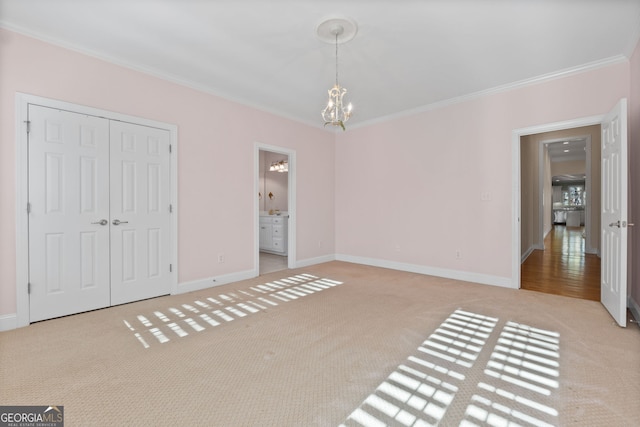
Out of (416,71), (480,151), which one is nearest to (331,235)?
(480,151)

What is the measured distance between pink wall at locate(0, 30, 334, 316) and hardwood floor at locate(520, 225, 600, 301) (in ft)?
11.8

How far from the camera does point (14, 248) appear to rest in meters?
2.59

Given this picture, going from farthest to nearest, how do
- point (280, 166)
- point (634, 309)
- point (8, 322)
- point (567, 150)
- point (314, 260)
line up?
point (567, 150)
point (280, 166)
point (314, 260)
point (634, 309)
point (8, 322)

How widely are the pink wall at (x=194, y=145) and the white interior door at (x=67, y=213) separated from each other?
0.16m

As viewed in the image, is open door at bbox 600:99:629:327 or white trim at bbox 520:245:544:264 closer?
open door at bbox 600:99:629:327

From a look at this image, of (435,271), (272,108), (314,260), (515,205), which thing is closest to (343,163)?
(272,108)

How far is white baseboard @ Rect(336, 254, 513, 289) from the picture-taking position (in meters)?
3.96

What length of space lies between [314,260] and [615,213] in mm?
4168

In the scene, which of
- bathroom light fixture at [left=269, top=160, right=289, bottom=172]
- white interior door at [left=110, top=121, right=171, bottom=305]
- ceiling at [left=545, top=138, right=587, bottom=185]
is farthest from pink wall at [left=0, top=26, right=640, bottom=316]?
ceiling at [left=545, top=138, right=587, bottom=185]

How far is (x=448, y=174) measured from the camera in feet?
14.7

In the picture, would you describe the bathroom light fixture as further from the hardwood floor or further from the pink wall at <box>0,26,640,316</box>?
the hardwood floor

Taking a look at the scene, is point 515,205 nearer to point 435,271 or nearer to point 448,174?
point 448,174

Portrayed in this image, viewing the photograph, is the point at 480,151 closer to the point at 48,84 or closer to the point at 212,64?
the point at 212,64

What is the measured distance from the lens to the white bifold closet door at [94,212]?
2.72m
